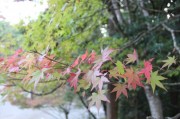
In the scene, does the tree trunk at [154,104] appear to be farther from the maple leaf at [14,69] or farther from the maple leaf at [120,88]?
the maple leaf at [14,69]

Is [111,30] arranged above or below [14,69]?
above

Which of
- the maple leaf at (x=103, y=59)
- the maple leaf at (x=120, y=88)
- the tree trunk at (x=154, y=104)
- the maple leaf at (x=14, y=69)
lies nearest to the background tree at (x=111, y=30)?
the tree trunk at (x=154, y=104)

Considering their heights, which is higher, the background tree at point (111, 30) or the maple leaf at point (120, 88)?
the background tree at point (111, 30)

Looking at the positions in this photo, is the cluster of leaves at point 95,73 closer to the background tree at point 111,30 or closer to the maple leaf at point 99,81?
the maple leaf at point 99,81

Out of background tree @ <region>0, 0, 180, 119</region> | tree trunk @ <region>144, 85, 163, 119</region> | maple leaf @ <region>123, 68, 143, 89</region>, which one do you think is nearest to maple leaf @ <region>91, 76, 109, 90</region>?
maple leaf @ <region>123, 68, 143, 89</region>

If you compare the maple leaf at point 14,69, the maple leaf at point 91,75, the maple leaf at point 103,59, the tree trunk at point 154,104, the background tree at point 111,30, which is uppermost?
the background tree at point 111,30

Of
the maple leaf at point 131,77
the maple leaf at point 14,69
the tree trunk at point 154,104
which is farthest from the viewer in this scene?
the tree trunk at point 154,104

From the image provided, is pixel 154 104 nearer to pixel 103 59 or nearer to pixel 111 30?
pixel 111 30

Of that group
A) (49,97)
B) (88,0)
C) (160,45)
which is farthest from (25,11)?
(49,97)

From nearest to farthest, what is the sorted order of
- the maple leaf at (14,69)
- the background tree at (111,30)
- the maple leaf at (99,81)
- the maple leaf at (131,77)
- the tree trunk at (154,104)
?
the maple leaf at (99,81), the maple leaf at (131,77), the maple leaf at (14,69), the background tree at (111,30), the tree trunk at (154,104)

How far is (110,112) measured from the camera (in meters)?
3.65

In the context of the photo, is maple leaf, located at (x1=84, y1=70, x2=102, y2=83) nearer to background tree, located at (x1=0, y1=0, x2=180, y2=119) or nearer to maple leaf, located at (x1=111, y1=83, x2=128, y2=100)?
maple leaf, located at (x1=111, y1=83, x2=128, y2=100)

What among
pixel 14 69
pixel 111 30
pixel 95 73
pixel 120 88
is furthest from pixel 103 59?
pixel 111 30

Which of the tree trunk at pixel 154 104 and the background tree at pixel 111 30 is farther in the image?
the tree trunk at pixel 154 104
